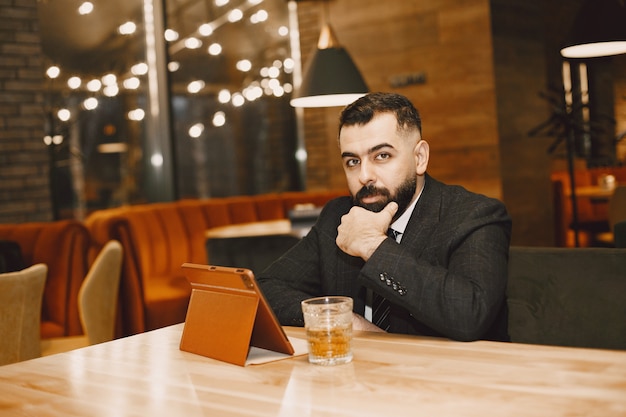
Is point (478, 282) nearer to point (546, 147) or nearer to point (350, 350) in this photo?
point (350, 350)

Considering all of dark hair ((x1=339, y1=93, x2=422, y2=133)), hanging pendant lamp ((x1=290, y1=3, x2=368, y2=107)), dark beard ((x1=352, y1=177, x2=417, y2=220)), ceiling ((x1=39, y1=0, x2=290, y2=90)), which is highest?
ceiling ((x1=39, y1=0, x2=290, y2=90))

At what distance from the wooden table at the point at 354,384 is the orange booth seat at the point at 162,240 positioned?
293 cm

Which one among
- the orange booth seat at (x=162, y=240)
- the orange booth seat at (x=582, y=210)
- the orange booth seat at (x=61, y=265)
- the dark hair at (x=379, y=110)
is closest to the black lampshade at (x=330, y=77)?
the orange booth seat at (x=162, y=240)

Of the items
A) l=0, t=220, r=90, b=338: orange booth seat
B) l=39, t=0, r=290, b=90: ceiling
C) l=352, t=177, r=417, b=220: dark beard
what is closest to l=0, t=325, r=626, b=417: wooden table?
l=352, t=177, r=417, b=220: dark beard

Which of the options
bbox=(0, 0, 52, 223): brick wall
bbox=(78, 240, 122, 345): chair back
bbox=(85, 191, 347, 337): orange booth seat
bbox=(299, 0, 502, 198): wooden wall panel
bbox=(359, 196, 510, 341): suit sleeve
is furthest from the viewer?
bbox=(299, 0, 502, 198): wooden wall panel

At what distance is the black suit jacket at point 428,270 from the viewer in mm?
1512

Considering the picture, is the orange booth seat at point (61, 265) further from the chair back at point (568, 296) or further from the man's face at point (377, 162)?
the chair back at point (568, 296)

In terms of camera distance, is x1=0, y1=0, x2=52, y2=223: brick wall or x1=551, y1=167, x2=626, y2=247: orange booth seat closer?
x1=0, y1=0, x2=52, y2=223: brick wall

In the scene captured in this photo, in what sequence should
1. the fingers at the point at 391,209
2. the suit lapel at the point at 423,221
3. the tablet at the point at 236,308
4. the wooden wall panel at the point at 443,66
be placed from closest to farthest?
the tablet at the point at 236,308 → the fingers at the point at 391,209 → the suit lapel at the point at 423,221 → the wooden wall panel at the point at 443,66

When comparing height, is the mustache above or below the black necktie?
above

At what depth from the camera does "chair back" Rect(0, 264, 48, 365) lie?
7.79ft

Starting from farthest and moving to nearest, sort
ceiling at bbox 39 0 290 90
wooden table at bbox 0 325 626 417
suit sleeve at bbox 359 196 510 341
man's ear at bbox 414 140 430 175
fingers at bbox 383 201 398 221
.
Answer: ceiling at bbox 39 0 290 90 < man's ear at bbox 414 140 430 175 < fingers at bbox 383 201 398 221 < suit sleeve at bbox 359 196 510 341 < wooden table at bbox 0 325 626 417

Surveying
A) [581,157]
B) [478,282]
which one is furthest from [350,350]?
[581,157]

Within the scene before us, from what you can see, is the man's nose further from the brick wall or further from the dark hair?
the brick wall
